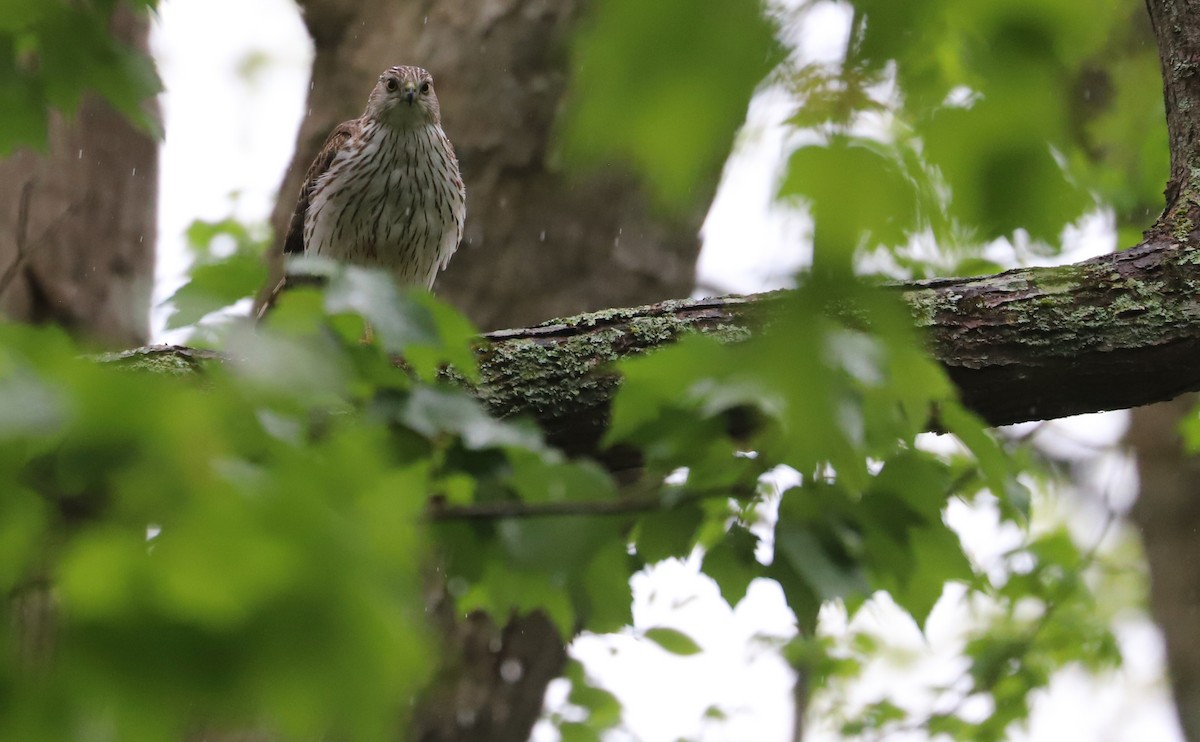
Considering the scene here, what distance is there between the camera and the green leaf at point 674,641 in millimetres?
3768

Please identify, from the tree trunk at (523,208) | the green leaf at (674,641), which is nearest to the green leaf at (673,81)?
the green leaf at (674,641)

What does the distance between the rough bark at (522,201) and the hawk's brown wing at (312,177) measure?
0.82 ft

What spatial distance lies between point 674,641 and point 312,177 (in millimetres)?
3348

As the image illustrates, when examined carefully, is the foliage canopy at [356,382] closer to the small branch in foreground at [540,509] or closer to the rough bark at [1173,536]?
the small branch in foreground at [540,509]

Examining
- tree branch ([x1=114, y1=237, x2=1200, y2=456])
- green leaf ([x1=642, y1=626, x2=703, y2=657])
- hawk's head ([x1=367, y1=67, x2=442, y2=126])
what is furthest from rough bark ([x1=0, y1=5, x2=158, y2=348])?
green leaf ([x1=642, y1=626, x2=703, y2=657])

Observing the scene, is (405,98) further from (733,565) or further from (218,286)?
(218,286)

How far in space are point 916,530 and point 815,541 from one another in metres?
0.27

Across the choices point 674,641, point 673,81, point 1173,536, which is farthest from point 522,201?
point 673,81

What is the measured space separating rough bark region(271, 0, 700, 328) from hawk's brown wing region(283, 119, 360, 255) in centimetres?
25

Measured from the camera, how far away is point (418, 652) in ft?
3.97

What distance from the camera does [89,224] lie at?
5.97 m

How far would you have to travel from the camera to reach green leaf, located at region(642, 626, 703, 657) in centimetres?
377

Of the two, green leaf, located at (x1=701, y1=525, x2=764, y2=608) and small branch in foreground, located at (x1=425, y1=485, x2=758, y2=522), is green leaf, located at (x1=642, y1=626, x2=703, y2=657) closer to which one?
green leaf, located at (x1=701, y1=525, x2=764, y2=608)

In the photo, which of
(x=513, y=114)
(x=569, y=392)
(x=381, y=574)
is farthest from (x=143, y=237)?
(x=381, y=574)
